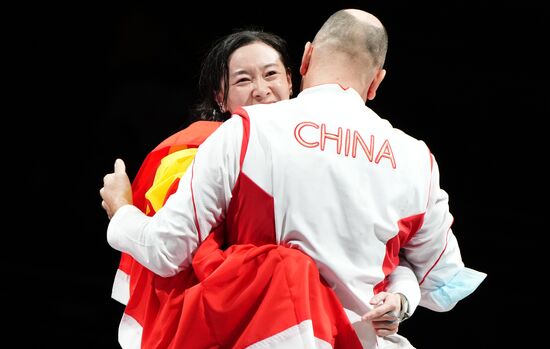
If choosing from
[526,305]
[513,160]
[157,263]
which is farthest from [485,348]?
[157,263]

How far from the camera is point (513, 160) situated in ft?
10.6

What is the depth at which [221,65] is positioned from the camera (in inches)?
89.0

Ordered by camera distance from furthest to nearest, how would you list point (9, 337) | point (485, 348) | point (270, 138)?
point (485, 348) < point (9, 337) < point (270, 138)

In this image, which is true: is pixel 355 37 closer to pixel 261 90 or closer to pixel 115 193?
pixel 261 90

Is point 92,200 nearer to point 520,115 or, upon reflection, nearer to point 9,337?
point 9,337

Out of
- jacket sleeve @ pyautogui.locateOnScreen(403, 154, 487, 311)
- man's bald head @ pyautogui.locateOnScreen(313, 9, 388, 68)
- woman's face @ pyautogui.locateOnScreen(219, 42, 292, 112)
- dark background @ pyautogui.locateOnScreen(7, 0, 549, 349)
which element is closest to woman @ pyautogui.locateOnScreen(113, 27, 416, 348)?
woman's face @ pyautogui.locateOnScreen(219, 42, 292, 112)

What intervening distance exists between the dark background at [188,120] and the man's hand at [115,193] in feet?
4.20

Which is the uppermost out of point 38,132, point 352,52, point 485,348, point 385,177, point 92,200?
point 352,52

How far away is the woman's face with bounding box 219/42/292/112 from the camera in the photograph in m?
2.13

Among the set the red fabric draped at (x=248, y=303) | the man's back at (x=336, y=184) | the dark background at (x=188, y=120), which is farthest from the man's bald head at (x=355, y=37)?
the dark background at (x=188, y=120)

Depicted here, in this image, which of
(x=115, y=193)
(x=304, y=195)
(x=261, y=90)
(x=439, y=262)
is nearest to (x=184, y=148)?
(x=115, y=193)

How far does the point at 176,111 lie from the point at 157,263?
1653 millimetres

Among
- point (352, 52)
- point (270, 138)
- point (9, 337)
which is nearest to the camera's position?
point (270, 138)

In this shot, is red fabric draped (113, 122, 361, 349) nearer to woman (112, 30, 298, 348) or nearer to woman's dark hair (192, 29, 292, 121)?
woman (112, 30, 298, 348)
